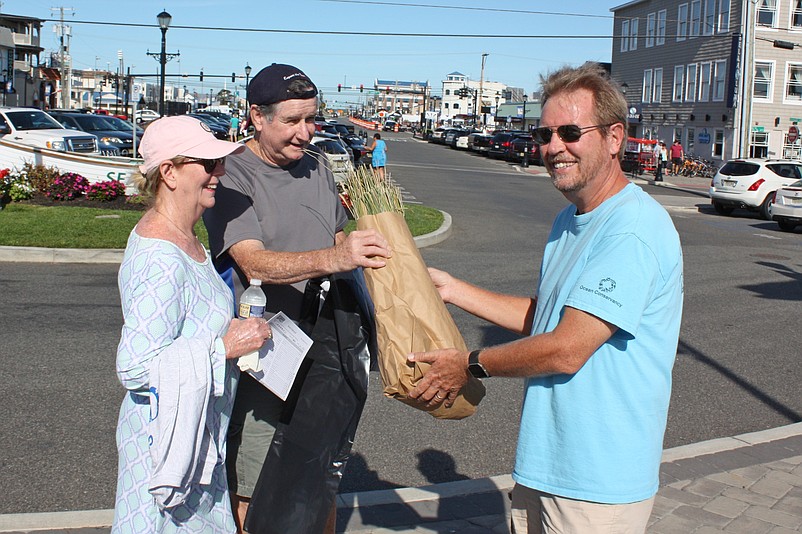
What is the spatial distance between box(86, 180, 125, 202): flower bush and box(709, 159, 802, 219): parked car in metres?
17.6

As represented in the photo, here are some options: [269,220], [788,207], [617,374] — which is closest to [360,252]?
[269,220]

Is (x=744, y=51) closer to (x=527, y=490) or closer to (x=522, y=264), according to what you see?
(x=522, y=264)

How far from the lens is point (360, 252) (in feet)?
9.59

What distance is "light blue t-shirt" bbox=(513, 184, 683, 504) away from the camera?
249 centimetres

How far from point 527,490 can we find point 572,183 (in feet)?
3.33

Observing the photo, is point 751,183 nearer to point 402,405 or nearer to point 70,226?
point 70,226

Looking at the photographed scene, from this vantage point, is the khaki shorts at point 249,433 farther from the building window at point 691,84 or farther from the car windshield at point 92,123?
the building window at point 691,84

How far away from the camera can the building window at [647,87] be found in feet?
179

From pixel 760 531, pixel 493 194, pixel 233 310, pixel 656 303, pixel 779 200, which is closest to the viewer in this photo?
pixel 656 303

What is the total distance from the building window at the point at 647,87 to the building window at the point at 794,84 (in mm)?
10984

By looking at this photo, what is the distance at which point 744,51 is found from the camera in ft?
111

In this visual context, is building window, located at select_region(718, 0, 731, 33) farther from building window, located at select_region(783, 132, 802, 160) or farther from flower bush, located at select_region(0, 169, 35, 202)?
flower bush, located at select_region(0, 169, 35, 202)

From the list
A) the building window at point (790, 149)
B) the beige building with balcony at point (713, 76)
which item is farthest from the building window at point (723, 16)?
the building window at point (790, 149)

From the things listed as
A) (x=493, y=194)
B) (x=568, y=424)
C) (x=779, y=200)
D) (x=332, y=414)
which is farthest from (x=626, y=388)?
(x=493, y=194)
